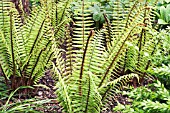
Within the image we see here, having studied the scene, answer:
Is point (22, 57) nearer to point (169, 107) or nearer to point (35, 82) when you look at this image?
point (35, 82)

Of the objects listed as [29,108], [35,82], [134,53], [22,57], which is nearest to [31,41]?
[22,57]

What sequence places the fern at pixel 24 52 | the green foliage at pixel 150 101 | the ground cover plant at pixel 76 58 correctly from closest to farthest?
the green foliage at pixel 150 101 → the ground cover plant at pixel 76 58 → the fern at pixel 24 52

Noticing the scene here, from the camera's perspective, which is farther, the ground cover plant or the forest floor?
the forest floor

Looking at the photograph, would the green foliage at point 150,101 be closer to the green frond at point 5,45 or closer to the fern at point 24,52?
the fern at point 24,52

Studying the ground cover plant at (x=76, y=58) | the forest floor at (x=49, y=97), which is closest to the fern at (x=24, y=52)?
the ground cover plant at (x=76, y=58)

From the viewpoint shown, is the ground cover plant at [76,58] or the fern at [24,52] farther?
the fern at [24,52]

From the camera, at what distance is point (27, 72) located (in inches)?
124

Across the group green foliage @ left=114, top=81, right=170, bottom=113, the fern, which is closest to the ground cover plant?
the fern

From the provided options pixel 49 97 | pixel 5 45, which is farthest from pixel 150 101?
pixel 5 45

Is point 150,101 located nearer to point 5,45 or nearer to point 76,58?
point 76,58

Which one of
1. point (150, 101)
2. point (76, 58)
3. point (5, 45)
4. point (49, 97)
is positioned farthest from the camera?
point (49, 97)

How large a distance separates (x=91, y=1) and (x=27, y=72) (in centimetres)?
168

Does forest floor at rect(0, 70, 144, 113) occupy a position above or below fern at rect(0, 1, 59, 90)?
below

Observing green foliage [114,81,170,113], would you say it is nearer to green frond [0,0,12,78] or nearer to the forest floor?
the forest floor
